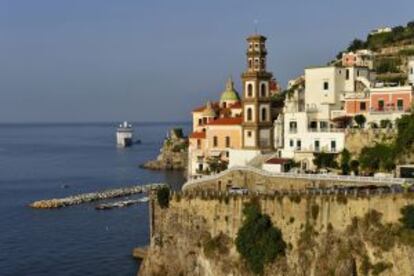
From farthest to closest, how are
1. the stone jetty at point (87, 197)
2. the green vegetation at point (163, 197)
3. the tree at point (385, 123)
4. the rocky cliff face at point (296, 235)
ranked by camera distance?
the stone jetty at point (87, 197), the tree at point (385, 123), the green vegetation at point (163, 197), the rocky cliff face at point (296, 235)

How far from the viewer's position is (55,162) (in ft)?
539

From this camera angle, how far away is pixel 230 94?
10619 centimetres

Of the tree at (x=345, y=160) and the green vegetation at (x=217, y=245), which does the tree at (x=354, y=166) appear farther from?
the green vegetation at (x=217, y=245)

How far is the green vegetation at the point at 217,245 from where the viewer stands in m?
54.9

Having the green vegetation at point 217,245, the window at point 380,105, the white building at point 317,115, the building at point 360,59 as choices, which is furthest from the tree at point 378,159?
the building at point 360,59

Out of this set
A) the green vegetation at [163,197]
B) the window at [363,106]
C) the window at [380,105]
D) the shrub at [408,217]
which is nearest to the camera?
the shrub at [408,217]

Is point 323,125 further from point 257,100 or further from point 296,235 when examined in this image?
point 296,235

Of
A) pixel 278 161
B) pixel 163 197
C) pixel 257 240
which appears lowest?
pixel 257 240

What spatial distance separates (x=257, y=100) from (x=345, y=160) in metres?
16.5

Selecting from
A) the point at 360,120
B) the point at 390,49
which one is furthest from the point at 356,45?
the point at 360,120

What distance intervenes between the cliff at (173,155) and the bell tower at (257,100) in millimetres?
56807

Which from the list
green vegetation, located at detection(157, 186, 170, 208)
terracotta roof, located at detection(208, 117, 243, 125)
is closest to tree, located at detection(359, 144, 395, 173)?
green vegetation, located at detection(157, 186, 170, 208)

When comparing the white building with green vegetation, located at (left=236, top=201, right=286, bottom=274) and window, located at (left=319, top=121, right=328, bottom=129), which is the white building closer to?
window, located at (left=319, top=121, right=328, bottom=129)

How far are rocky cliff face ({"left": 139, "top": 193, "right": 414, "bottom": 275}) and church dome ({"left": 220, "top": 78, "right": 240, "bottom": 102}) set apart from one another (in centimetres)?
4645
